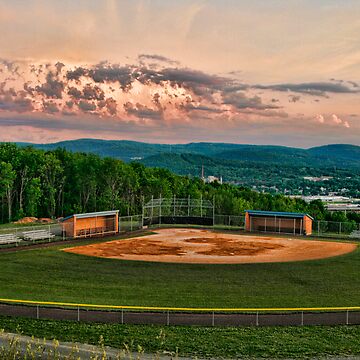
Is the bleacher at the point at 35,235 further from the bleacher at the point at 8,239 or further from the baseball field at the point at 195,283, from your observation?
the baseball field at the point at 195,283

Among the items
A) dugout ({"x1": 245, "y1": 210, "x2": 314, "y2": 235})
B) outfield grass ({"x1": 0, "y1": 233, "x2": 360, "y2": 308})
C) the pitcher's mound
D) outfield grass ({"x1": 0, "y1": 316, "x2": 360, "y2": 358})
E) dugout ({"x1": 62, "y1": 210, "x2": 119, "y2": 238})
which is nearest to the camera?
outfield grass ({"x1": 0, "y1": 316, "x2": 360, "y2": 358})

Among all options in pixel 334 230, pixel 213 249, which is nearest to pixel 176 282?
pixel 213 249

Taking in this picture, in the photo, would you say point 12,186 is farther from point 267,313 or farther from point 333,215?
point 333,215

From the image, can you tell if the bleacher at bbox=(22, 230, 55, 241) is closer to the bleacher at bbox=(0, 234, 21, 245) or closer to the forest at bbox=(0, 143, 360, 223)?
the bleacher at bbox=(0, 234, 21, 245)

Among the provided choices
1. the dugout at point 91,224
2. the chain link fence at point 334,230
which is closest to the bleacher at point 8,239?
the dugout at point 91,224

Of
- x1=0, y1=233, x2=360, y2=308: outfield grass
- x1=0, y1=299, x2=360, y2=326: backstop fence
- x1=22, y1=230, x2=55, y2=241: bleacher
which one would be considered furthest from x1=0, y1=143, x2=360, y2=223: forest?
x1=0, y1=299, x2=360, y2=326: backstop fence

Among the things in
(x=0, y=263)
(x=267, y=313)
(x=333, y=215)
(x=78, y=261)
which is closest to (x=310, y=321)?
(x=267, y=313)
